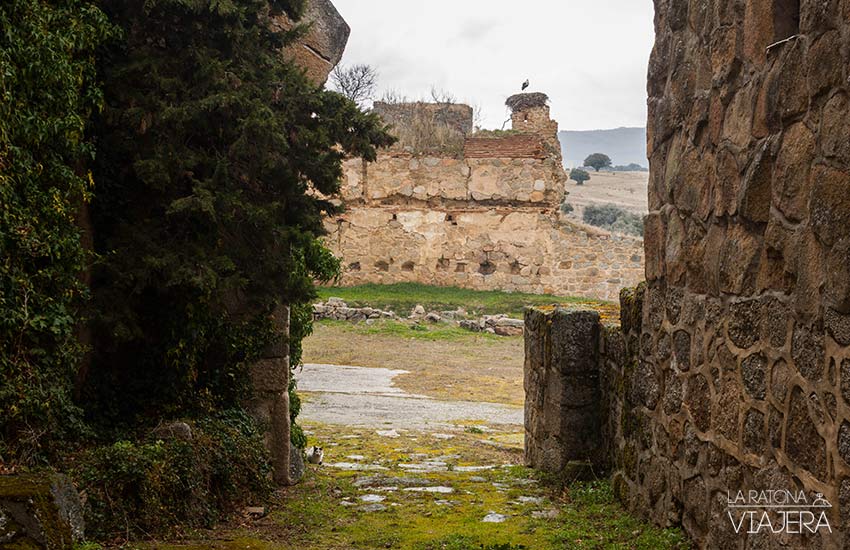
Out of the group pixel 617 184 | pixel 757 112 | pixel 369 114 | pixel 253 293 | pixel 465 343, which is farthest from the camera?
pixel 617 184

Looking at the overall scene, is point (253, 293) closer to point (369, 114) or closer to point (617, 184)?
point (369, 114)

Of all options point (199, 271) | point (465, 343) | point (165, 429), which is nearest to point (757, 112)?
point (199, 271)

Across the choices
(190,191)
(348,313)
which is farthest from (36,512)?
(348,313)

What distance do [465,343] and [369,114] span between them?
11912 millimetres

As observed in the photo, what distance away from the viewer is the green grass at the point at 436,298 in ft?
71.6

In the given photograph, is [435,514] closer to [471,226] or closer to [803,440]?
[803,440]

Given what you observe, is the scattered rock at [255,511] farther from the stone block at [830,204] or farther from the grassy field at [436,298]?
the grassy field at [436,298]

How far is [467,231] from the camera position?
24.7m

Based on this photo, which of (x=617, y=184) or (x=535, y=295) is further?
(x=617, y=184)

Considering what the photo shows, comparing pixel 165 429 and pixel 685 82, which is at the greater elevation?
pixel 685 82

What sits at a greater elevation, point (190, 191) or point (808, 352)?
point (190, 191)

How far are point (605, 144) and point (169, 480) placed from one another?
160524 millimetres

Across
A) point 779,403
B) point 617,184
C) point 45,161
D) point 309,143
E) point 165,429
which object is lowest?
point 165,429

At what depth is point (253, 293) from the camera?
20.5 feet
